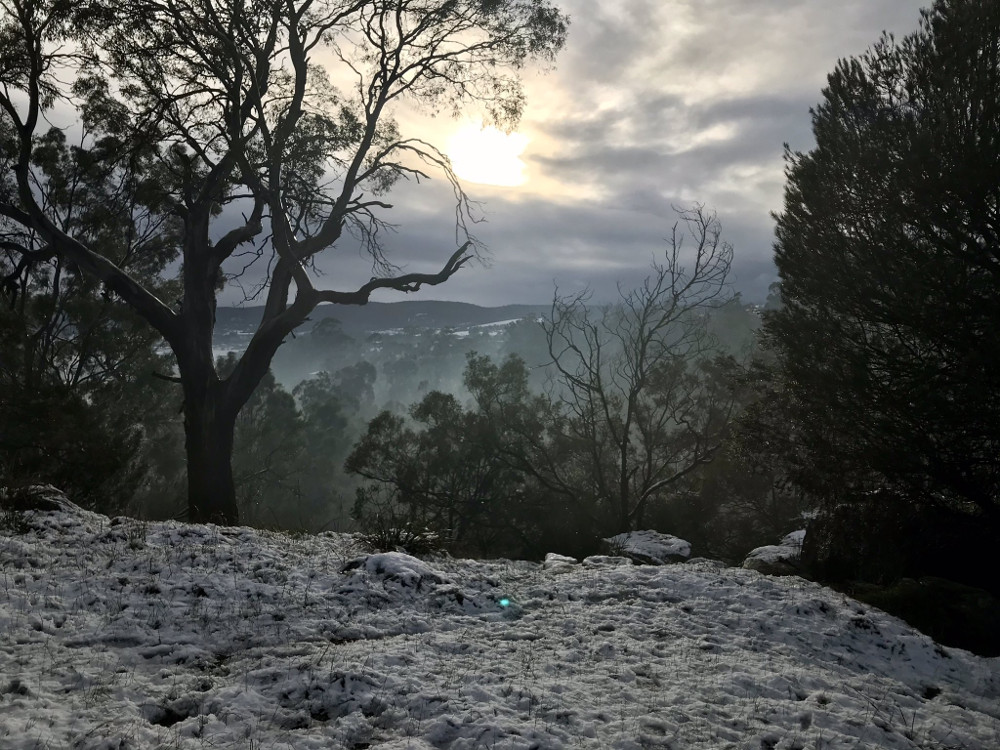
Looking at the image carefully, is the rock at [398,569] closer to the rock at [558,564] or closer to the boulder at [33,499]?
the rock at [558,564]

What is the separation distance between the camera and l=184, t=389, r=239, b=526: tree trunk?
1049cm

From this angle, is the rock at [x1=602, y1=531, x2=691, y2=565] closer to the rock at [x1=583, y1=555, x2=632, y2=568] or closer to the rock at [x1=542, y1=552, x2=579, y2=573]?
the rock at [x1=583, y1=555, x2=632, y2=568]

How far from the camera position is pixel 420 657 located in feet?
15.3

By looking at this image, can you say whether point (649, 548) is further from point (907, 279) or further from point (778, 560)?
point (907, 279)

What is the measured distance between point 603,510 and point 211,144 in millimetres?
17628

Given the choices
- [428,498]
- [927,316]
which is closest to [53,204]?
[428,498]

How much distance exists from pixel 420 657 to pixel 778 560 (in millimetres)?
7273

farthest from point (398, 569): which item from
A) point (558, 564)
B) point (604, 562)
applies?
point (604, 562)

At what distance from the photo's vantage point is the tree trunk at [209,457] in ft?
34.4

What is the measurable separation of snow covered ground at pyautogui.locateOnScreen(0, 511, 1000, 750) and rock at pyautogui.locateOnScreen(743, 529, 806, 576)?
2239 mm

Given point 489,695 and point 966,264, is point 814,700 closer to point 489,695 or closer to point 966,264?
point 489,695

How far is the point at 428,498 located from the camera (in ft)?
83.7

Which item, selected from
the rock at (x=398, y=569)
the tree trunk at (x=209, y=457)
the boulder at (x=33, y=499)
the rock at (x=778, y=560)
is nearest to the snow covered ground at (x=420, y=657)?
the rock at (x=398, y=569)

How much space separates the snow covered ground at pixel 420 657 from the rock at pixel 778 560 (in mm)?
2239
